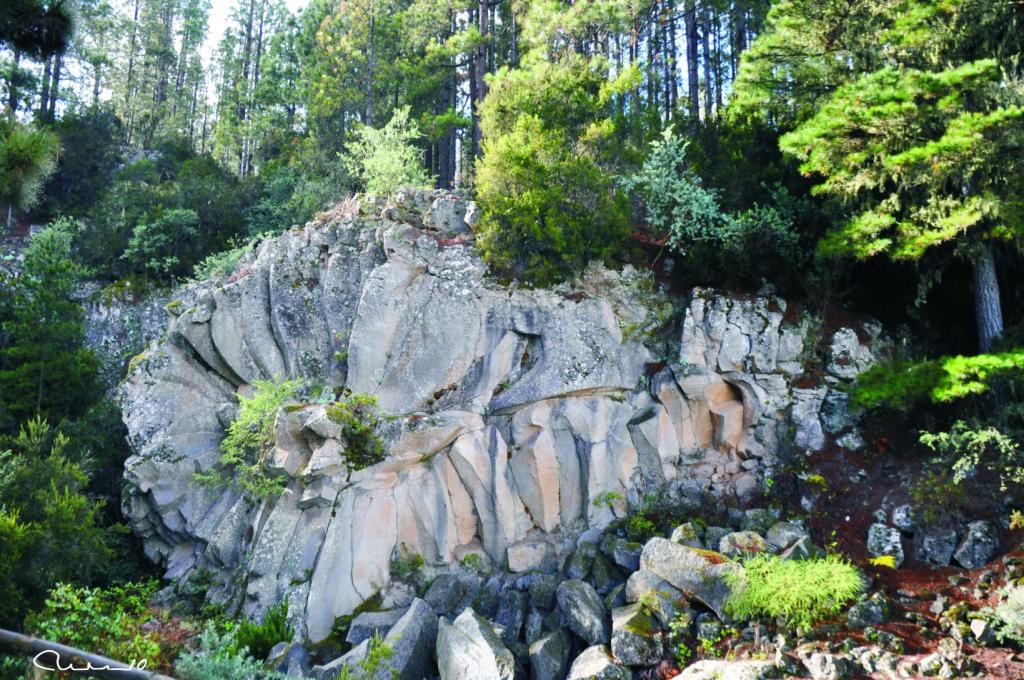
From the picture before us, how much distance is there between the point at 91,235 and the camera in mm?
20734

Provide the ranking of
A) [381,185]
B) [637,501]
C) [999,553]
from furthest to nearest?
1. [381,185]
2. [637,501]
3. [999,553]

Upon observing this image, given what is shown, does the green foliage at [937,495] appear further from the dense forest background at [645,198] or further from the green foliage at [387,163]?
the green foliage at [387,163]

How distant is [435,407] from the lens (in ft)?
41.9

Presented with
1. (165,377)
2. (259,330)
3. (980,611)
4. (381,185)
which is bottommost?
(980,611)

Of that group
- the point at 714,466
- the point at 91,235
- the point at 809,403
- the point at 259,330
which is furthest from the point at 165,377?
the point at 809,403

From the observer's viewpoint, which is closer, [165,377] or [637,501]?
[637,501]

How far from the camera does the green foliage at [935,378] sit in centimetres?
1030

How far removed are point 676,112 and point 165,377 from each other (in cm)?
1379

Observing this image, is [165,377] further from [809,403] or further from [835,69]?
[835,69]

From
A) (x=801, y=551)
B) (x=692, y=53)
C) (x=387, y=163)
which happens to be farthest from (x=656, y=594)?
(x=692, y=53)

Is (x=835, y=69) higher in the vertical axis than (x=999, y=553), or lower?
higher

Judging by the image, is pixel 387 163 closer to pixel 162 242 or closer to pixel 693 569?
pixel 162 242

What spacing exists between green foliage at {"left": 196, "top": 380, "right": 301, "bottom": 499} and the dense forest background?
2555 millimetres

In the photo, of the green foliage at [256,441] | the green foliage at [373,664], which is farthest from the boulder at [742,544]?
the green foliage at [256,441]
